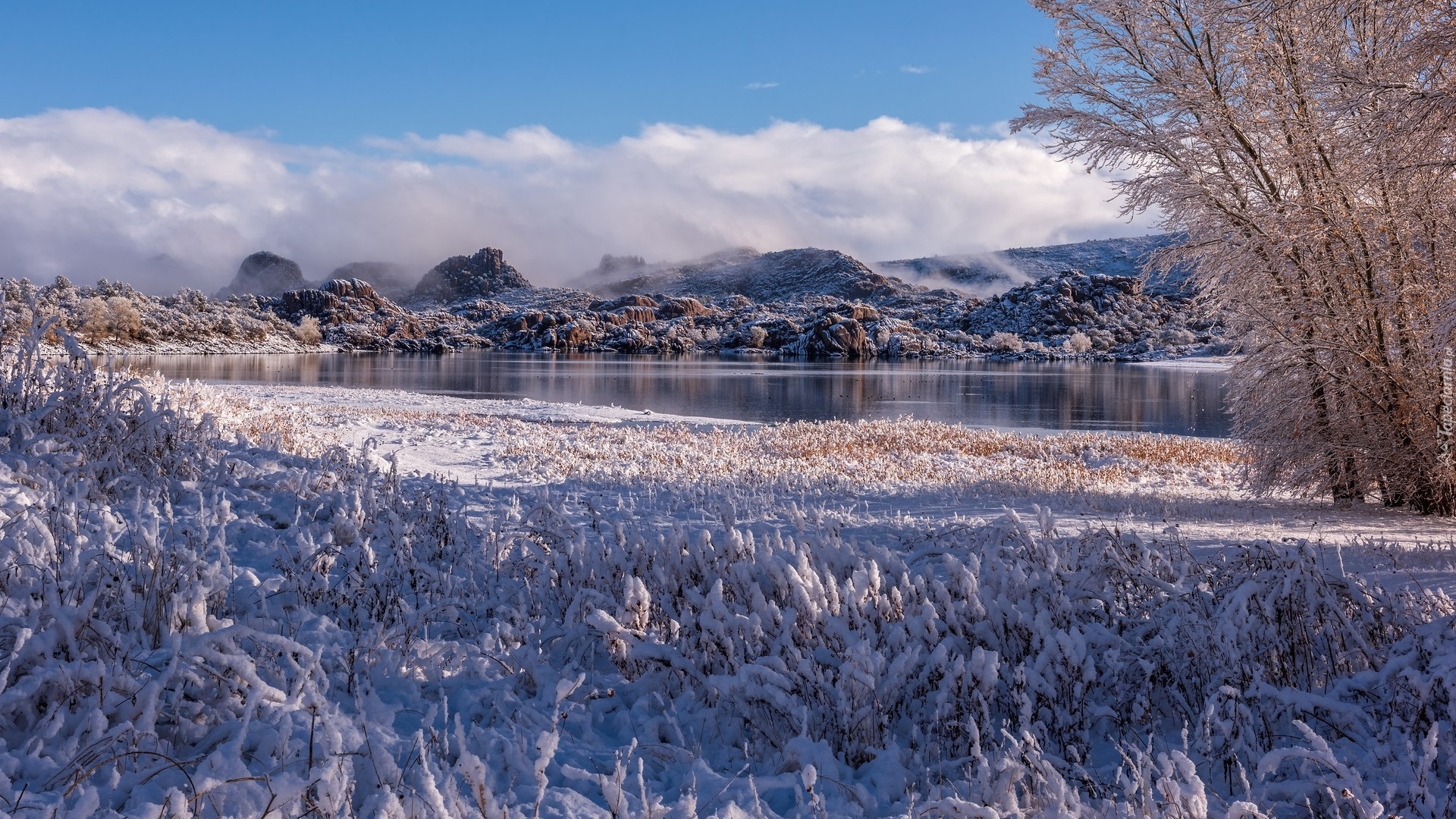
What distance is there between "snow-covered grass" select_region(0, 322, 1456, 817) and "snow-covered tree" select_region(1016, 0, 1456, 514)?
4023mm

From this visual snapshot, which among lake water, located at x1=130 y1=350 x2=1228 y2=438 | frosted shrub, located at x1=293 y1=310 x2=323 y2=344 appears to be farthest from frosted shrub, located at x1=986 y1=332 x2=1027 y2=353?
frosted shrub, located at x1=293 y1=310 x2=323 y2=344

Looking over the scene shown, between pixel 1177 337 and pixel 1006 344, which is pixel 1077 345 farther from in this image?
pixel 1177 337

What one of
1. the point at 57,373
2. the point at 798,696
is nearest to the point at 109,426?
the point at 57,373

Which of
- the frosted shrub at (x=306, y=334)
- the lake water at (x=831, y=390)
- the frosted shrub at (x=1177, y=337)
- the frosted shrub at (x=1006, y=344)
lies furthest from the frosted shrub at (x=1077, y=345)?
the frosted shrub at (x=306, y=334)

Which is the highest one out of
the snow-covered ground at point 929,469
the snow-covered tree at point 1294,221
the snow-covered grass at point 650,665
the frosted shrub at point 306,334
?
the frosted shrub at point 306,334

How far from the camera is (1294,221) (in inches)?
427

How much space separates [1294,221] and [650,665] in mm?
11144

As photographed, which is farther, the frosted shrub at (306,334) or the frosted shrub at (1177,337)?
the frosted shrub at (306,334)

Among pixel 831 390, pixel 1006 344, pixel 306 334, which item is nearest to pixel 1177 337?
pixel 1006 344

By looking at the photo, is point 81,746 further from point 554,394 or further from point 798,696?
point 554,394

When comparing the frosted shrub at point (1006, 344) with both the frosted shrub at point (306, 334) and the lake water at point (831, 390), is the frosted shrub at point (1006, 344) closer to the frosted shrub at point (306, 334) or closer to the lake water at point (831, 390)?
the lake water at point (831, 390)

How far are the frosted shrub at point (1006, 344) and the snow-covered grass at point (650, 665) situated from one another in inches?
6353

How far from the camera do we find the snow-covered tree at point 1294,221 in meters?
10.2

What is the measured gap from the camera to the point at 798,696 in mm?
3680
